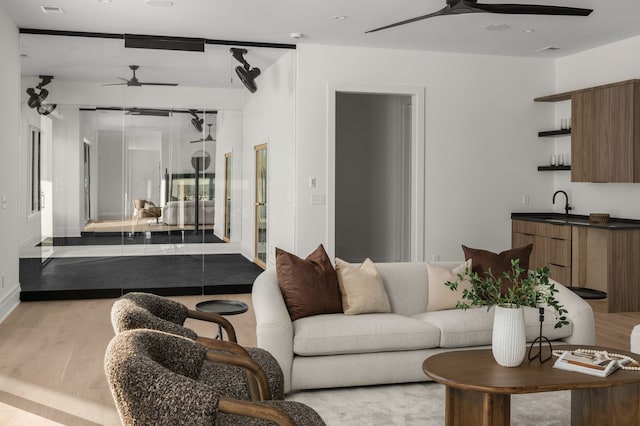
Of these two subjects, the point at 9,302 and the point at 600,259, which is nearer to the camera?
the point at 9,302

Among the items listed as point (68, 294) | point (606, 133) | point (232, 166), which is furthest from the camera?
point (232, 166)

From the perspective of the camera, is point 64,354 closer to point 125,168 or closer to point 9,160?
point 9,160

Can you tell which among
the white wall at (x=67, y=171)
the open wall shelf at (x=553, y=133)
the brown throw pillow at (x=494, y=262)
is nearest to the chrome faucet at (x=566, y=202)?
the open wall shelf at (x=553, y=133)

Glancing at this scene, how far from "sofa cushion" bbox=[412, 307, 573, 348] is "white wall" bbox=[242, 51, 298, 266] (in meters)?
3.22

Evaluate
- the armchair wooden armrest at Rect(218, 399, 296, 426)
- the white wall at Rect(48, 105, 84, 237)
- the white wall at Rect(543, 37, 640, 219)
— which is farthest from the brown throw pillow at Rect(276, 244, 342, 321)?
the white wall at Rect(543, 37, 640, 219)

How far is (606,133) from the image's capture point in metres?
6.75

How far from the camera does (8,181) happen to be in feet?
20.0

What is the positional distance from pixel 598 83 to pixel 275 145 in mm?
3762

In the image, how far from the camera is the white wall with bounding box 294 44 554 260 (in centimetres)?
718

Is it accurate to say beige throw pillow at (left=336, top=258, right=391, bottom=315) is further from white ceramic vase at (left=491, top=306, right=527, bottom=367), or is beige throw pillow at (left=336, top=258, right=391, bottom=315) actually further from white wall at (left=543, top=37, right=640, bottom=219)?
white wall at (left=543, top=37, right=640, bottom=219)

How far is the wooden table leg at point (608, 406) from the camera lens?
3.00 meters

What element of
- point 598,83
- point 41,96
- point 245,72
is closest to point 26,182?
point 41,96

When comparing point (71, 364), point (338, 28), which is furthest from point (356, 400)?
point (338, 28)

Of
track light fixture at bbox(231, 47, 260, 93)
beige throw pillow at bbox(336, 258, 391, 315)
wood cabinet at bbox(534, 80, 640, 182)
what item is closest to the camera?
beige throw pillow at bbox(336, 258, 391, 315)
